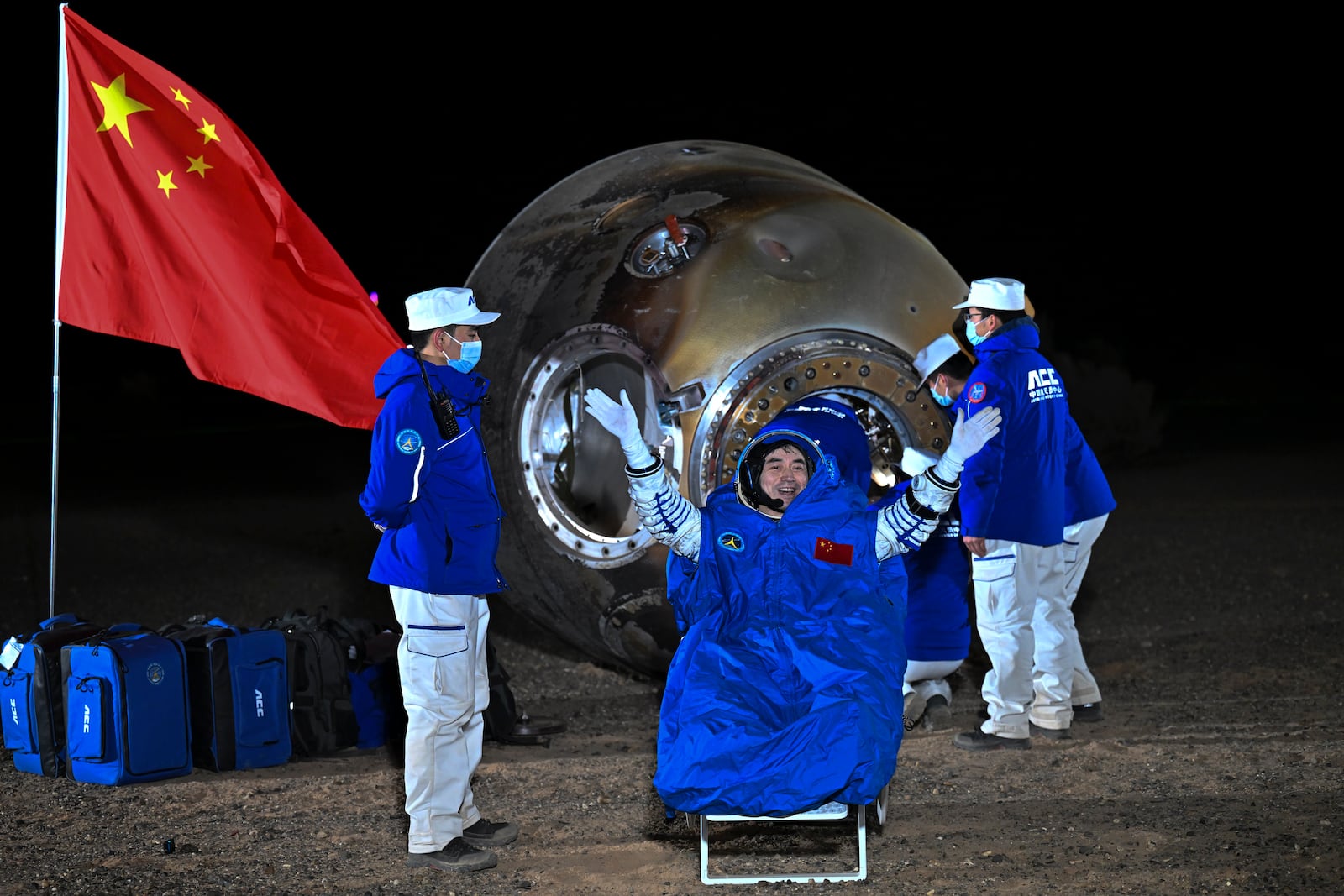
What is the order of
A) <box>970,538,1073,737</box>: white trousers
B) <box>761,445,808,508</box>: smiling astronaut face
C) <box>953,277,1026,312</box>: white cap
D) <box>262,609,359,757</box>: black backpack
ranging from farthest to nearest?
1. <box>262,609,359,757</box>: black backpack
2. <box>970,538,1073,737</box>: white trousers
3. <box>953,277,1026,312</box>: white cap
4. <box>761,445,808,508</box>: smiling astronaut face

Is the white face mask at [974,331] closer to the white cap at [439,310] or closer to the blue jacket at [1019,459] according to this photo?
the blue jacket at [1019,459]

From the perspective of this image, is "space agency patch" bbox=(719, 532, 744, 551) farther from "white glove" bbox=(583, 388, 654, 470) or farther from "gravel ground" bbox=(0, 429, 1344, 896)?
"gravel ground" bbox=(0, 429, 1344, 896)

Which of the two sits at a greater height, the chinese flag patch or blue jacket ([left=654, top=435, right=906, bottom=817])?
the chinese flag patch

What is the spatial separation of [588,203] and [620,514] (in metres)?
1.49

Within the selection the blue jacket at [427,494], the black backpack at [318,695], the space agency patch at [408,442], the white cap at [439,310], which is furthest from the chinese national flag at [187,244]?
the space agency patch at [408,442]

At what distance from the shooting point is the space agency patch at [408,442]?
483 centimetres

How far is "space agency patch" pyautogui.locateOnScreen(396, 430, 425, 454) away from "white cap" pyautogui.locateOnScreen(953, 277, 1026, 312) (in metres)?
2.43

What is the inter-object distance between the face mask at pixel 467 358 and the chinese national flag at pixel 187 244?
1.13 metres

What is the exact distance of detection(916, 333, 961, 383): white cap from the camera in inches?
239

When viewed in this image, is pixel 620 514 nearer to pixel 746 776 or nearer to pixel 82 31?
pixel 746 776

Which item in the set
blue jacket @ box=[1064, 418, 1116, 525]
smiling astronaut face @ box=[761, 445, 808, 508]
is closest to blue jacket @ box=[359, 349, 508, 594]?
smiling astronaut face @ box=[761, 445, 808, 508]

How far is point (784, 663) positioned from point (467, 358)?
154cm

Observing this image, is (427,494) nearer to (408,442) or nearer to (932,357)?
(408,442)

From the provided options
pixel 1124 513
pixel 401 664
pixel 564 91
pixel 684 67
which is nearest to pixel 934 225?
→ pixel 684 67
